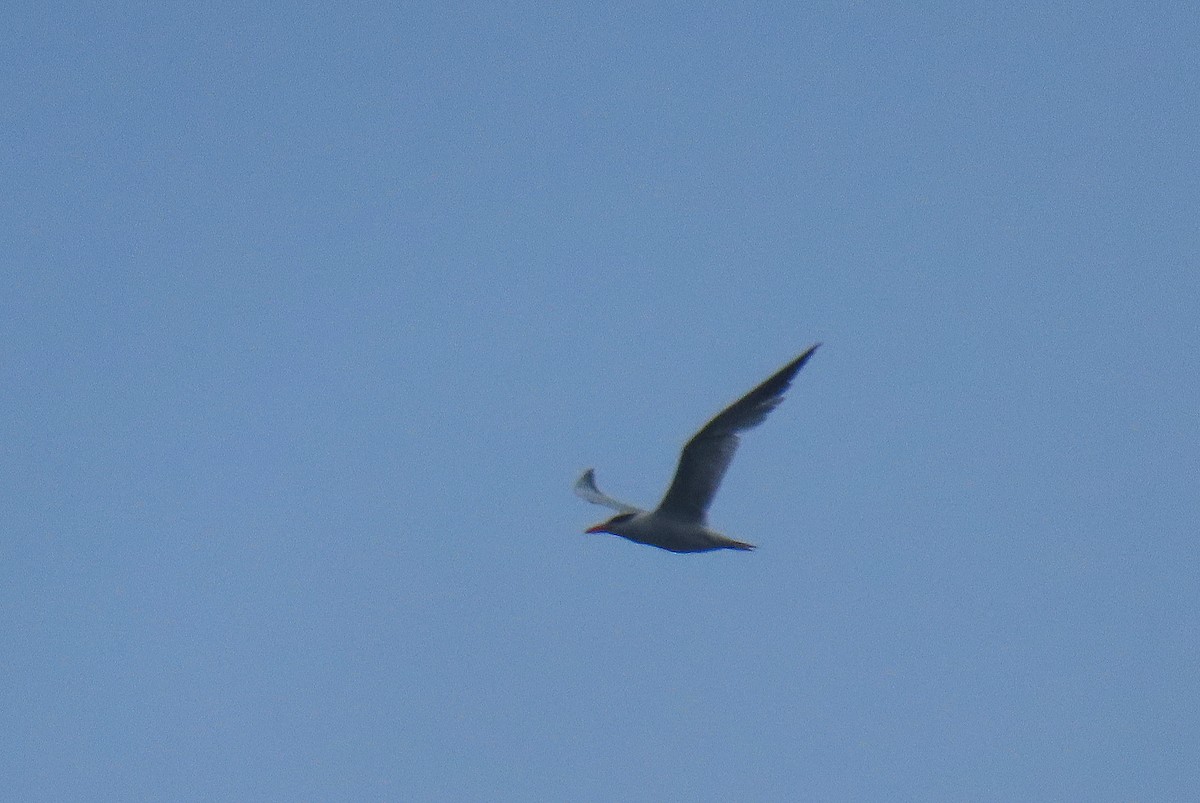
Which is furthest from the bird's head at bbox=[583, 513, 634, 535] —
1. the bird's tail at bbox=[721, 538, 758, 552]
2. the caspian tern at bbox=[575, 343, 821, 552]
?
the bird's tail at bbox=[721, 538, 758, 552]

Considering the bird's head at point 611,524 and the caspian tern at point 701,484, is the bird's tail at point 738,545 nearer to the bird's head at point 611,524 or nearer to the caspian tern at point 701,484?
the caspian tern at point 701,484

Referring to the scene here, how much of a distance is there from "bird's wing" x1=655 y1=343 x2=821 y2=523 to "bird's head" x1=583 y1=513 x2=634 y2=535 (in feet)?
2.48

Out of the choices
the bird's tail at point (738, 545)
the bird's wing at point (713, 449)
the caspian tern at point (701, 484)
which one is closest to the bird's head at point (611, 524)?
the caspian tern at point (701, 484)

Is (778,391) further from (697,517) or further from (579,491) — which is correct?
(579,491)

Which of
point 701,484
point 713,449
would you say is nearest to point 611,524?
point 701,484

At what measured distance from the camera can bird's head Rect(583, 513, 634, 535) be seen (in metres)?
26.5

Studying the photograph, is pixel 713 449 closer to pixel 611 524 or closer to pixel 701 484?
pixel 701 484

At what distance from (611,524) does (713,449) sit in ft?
8.72

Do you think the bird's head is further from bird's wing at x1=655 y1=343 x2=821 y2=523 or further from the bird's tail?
the bird's tail

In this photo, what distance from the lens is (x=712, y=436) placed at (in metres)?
25.1

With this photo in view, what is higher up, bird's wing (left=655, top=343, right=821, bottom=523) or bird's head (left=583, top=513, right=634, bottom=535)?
bird's wing (left=655, top=343, right=821, bottom=523)

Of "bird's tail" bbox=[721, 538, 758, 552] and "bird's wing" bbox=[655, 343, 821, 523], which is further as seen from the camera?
"bird's tail" bbox=[721, 538, 758, 552]

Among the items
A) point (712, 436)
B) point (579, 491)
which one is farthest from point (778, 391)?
point (579, 491)

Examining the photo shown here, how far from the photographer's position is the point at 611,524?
2669cm
